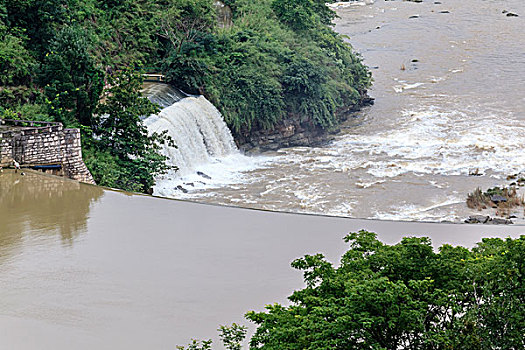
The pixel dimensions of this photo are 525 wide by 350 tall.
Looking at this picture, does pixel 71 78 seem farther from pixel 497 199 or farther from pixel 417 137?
pixel 417 137

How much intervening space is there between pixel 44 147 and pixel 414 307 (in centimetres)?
1044

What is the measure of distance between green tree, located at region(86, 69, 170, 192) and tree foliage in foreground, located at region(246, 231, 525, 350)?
1085cm

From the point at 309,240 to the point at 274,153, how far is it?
11.3 m

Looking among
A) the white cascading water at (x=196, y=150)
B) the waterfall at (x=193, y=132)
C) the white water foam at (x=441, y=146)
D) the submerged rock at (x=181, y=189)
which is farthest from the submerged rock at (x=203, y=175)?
the white water foam at (x=441, y=146)

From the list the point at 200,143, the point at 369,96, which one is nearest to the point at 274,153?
the point at 200,143

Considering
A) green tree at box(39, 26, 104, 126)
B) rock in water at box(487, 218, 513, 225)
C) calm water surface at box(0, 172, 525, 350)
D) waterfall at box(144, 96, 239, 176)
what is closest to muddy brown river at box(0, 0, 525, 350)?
calm water surface at box(0, 172, 525, 350)

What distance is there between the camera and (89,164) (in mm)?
17328

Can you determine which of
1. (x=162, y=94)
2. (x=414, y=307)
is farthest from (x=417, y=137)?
(x=414, y=307)

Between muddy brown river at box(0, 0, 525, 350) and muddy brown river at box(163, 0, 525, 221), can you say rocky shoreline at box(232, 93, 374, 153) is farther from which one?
muddy brown river at box(0, 0, 525, 350)

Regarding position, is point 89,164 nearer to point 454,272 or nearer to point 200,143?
point 200,143

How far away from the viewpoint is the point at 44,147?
15.8 meters

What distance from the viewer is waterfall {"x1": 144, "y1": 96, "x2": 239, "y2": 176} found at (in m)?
20.5

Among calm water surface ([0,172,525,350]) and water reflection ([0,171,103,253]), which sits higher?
water reflection ([0,171,103,253])

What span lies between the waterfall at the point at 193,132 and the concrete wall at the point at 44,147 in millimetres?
3756
